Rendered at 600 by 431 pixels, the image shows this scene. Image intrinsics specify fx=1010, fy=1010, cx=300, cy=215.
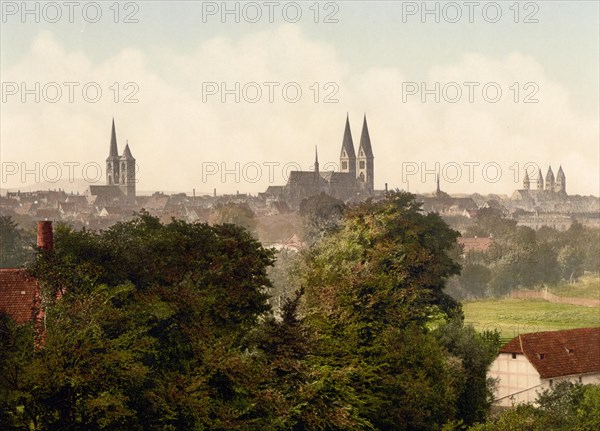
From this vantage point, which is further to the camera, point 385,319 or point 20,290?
point 385,319

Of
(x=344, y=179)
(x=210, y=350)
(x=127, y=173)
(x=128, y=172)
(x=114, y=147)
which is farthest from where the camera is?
(x=344, y=179)

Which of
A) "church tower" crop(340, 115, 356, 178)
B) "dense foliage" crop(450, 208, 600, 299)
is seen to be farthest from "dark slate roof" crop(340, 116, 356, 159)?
"dense foliage" crop(450, 208, 600, 299)

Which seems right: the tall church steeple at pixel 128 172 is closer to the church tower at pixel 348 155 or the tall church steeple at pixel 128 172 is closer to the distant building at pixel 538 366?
the church tower at pixel 348 155

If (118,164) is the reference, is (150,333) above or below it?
below

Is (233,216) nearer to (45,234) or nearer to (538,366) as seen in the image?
(538,366)

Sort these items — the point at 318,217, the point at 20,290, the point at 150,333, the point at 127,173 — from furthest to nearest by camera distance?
the point at 127,173
the point at 318,217
the point at 20,290
the point at 150,333

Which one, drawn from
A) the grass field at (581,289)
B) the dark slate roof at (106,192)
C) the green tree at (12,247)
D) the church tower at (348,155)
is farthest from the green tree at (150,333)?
the church tower at (348,155)

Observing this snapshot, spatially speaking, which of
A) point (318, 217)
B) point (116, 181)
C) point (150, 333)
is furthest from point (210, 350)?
point (116, 181)

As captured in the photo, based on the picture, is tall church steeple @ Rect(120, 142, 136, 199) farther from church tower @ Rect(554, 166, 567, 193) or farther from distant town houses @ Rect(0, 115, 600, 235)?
church tower @ Rect(554, 166, 567, 193)
